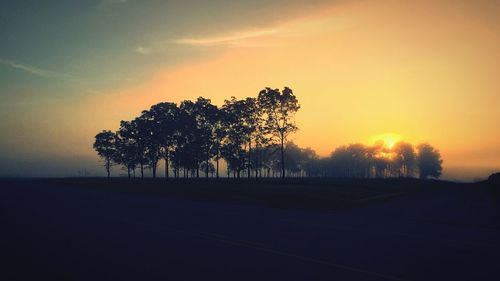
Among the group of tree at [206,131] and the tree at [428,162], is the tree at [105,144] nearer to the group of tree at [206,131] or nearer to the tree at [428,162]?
the group of tree at [206,131]

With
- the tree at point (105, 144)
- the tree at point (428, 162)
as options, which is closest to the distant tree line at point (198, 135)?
the tree at point (105, 144)

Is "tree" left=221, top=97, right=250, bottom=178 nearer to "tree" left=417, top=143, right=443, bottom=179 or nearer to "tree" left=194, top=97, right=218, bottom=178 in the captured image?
"tree" left=194, top=97, right=218, bottom=178

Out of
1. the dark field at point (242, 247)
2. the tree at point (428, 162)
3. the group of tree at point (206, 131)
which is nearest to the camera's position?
the dark field at point (242, 247)

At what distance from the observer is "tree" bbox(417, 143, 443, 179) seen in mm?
126625

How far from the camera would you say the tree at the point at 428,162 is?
415 ft

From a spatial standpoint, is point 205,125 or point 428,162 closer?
point 205,125

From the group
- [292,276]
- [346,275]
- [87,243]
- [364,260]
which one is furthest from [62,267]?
[364,260]

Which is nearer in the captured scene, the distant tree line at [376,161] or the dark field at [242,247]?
the dark field at [242,247]

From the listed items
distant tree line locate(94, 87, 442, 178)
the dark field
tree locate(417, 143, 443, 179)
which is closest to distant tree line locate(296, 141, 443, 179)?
tree locate(417, 143, 443, 179)

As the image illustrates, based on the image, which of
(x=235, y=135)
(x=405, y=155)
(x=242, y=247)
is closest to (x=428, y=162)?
(x=405, y=155)

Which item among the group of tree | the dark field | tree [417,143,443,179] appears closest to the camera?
the dark field

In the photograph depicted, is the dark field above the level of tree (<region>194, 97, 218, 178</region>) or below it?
below

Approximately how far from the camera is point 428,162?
129 meters

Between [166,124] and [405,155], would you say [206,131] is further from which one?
[405,155]
